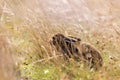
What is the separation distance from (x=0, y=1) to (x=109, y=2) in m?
1.16

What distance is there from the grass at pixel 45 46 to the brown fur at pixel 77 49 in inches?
2.3

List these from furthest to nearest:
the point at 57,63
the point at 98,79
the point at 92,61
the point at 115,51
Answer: the point at 115,51, the point at 92,61, the point at 57,63, the point at 98,79

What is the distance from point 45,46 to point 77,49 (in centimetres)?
27

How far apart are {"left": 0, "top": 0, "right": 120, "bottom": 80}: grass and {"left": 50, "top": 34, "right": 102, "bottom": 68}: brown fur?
0.19 ft

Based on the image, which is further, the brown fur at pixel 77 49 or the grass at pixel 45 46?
the brown fur at pixel 77 49

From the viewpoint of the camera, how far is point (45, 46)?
3.05 meters

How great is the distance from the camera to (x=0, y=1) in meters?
3.32

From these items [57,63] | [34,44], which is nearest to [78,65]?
[57,63]

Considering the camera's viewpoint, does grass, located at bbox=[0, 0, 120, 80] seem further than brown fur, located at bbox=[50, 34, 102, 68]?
No

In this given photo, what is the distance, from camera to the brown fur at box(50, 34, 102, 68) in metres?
2.97

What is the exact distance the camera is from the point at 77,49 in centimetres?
299

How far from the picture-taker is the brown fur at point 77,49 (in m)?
2.97

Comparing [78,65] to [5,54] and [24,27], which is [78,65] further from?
[5,54]

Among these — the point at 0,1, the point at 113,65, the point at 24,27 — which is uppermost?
the point at 0,1
